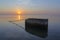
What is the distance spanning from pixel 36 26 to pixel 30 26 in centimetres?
Result: 58

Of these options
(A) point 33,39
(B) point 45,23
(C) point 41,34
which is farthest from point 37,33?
(A) point 33,39

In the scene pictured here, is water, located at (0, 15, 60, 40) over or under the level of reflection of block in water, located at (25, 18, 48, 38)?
under

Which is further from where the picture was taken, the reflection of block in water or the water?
the reflection of block in water

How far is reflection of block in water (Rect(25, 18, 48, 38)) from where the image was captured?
31.8 ft

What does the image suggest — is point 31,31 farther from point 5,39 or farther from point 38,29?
point 5,39

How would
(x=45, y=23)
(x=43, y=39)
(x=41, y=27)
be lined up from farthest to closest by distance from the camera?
(x=41, y=27), (x=45, y=23), (x=43, y=39)

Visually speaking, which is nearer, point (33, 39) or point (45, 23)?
point (33, 39)

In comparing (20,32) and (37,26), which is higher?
(37,26)

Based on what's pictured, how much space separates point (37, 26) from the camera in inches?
404

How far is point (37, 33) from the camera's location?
9875 millimetres

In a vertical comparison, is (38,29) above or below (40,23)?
below

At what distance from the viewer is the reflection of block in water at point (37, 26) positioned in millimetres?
9680

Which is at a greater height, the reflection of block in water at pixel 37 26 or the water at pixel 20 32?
the reflection of block in water at pixel 37 26

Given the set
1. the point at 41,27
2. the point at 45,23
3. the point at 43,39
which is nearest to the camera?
the point at 43,39
